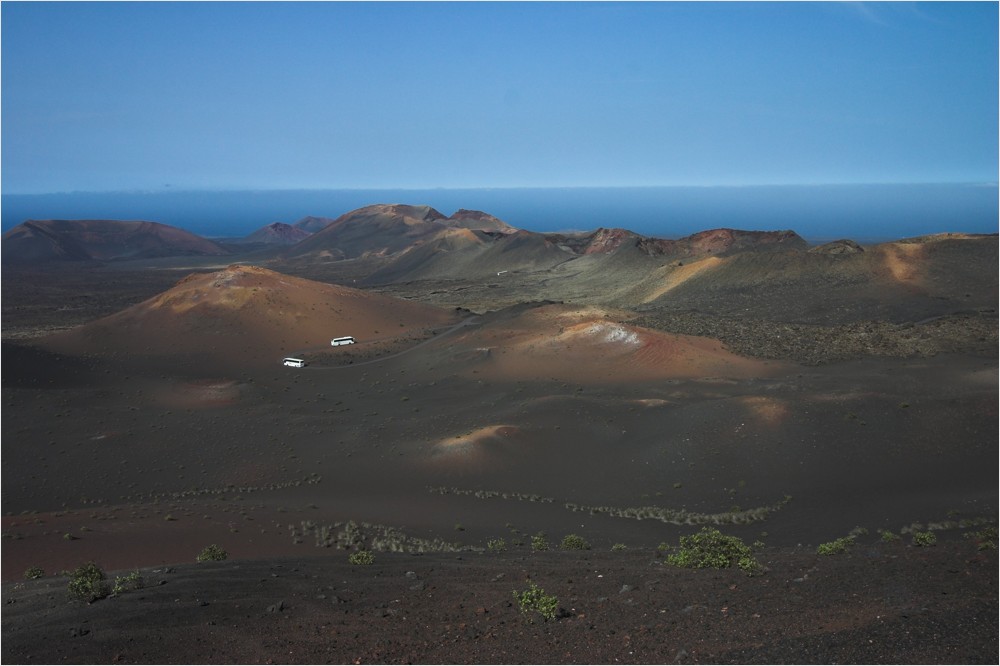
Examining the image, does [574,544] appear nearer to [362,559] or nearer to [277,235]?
[362,559]

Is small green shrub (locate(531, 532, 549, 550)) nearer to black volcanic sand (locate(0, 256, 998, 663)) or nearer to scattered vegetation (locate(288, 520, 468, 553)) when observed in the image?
black volcanic sand (locate(0, 256, 998, 663))

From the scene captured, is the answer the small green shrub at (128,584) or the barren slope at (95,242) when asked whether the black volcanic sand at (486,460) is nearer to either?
the small green shrub at (128,584)

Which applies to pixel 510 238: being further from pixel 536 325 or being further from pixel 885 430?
pixel 885 430

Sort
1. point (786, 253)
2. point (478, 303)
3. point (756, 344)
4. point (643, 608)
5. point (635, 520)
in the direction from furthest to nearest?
point (478, 303), point (786, 253), point (756, 344), point (635, 520), point (643, 608)

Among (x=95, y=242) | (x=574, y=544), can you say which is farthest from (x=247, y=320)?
(x=95, y=242)

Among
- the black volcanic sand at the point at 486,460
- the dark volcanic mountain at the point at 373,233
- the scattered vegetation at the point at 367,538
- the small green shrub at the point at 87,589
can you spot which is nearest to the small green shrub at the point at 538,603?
the small green shrub at the point at 87,589

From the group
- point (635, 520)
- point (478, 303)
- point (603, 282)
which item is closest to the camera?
point (635, 520)

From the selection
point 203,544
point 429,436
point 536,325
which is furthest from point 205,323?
point 203,544

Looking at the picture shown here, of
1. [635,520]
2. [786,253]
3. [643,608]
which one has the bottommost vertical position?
[635,520]
